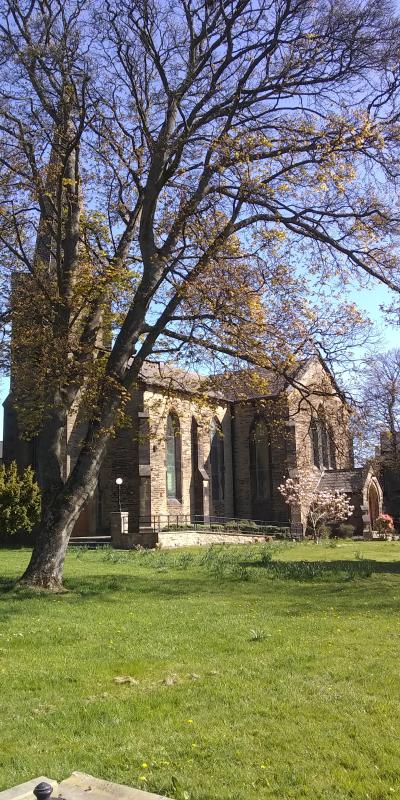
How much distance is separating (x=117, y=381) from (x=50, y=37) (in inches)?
323

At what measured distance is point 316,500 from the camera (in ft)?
115

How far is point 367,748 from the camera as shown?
15.5 ft

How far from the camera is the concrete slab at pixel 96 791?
3.72 metres

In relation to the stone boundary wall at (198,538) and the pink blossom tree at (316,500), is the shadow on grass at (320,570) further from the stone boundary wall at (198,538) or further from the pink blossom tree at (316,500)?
the pink blossom tree at (316,500)

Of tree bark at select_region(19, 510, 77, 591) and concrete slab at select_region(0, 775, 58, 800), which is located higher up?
tree bark at select_region(19, 510, 77, 591)

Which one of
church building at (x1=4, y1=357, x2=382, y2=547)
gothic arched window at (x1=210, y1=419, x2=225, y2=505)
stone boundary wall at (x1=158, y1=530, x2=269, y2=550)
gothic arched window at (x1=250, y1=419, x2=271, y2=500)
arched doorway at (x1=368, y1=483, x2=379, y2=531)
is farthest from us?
arched doorway at (x1=368, y1=483, x2=379, y2=531)

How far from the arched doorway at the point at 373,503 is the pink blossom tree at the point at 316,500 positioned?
402 cm

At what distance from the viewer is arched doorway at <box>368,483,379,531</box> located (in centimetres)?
4184

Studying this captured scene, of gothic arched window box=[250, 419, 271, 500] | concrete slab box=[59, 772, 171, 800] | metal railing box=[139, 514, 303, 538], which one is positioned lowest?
concrete slab box=[59, 772, 171, 800]

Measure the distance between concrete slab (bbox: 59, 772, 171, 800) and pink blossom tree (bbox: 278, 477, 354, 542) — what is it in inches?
1223

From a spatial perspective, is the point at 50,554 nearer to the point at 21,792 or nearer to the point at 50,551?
the point at 50,551

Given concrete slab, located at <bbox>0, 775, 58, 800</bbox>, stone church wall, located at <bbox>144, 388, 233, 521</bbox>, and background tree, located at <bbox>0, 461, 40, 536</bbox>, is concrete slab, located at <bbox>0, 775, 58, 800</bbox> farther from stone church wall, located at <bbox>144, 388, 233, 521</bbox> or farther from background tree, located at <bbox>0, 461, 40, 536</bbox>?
stone church wall, located at <bbox>144, 388, 233, 521</bbox>

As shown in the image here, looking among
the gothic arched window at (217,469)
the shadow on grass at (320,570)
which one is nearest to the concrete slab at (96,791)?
the shadow on grass at (320,570)

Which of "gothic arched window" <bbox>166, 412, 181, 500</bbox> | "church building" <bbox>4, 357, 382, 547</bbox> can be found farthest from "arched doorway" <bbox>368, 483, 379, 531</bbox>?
"gothic arched window" <bbox>166, 412, 181, 500</bbox>
